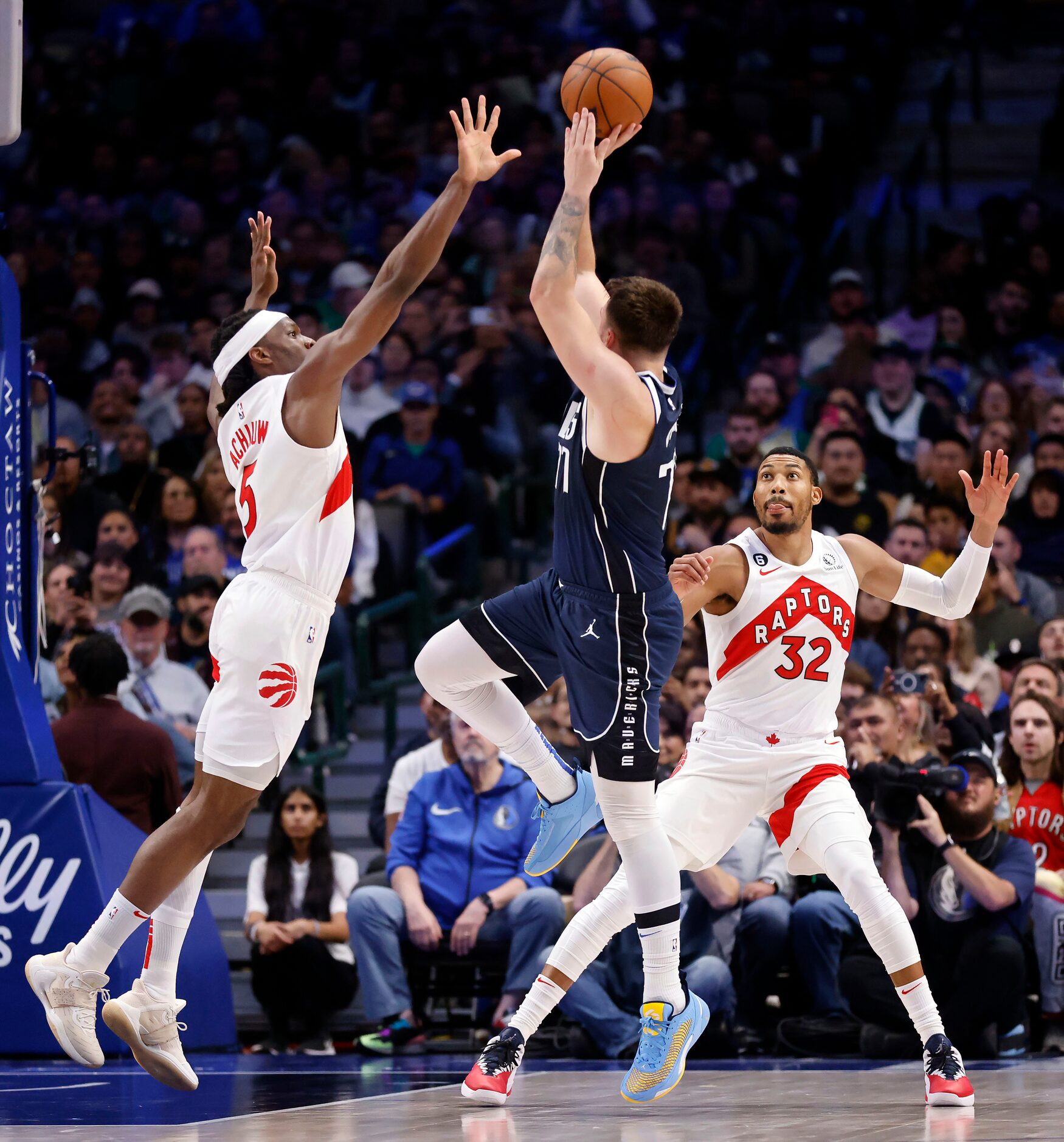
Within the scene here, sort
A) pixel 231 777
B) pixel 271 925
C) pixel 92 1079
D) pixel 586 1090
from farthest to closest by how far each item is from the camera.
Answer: pixel 271 925, pixel 92 1079, pixel 586 1090, pixel 231 777

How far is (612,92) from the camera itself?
6953 mm

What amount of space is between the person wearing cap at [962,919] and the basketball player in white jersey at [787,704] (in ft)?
4.99

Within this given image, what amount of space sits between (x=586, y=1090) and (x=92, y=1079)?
7.54 ft

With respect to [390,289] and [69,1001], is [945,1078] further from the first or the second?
[390,289]

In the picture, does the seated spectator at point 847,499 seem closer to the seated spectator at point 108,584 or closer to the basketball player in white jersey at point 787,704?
the basketball player in white jersey at point 787,704

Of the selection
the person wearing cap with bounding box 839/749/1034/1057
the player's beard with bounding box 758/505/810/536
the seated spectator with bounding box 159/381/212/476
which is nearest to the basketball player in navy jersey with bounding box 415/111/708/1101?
the player's beard with bounding box 758/505/810/536

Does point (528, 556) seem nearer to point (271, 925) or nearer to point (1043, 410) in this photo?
point (1043, 410)

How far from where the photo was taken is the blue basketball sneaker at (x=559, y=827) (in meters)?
7.30

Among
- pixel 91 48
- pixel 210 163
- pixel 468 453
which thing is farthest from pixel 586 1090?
pixel 91 48

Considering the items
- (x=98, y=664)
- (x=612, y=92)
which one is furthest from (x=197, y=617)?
(x=612, y=92)

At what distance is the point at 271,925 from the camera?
33.9 feet

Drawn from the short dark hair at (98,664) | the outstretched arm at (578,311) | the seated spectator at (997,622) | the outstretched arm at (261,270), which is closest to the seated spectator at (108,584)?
the short dark hair at (98,664)

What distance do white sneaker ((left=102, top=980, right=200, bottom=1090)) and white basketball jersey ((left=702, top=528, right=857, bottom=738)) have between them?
2.69 meters

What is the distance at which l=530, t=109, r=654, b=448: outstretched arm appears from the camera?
6.31m
